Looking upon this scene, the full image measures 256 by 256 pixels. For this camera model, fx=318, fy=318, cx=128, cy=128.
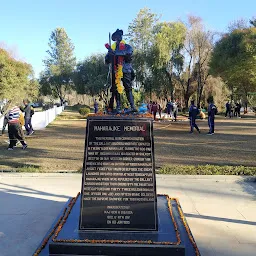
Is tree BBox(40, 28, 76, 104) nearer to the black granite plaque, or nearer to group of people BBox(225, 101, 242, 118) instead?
group of people BBox(225, 101, 242, 118)

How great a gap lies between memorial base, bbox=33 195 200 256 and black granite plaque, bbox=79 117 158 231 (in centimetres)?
13

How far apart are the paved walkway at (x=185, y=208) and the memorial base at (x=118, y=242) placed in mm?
247

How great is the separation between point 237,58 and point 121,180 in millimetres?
27704

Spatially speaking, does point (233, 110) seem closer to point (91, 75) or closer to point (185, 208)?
point (91, 75)

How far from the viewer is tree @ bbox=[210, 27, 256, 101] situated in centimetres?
2775

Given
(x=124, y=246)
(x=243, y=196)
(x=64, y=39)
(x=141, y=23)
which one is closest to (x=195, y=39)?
A: (x=141, y=23)

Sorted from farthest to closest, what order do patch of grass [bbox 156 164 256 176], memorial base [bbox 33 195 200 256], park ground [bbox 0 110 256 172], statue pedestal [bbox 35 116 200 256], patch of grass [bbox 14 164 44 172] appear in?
1. park ground [bbox 0 110 256 172]
2. patch of grass [bbox 14 164 44 172]
3. patch of grass [bbox 156 164 256 176]
4. statue pedestal [bbox 35 116 200 256]
5. memorial base [bbox 33 195 200 256]

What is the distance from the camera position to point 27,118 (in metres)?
14.7

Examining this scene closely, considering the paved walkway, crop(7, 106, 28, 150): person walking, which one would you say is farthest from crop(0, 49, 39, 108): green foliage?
the paved walkway

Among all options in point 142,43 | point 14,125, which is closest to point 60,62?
point 142,43

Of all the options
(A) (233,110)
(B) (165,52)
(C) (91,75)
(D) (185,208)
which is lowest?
(D) (185,208)

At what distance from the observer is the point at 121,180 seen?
154 inches

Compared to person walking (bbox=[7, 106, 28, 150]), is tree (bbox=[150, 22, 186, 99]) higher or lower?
higher

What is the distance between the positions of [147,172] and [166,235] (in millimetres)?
771
